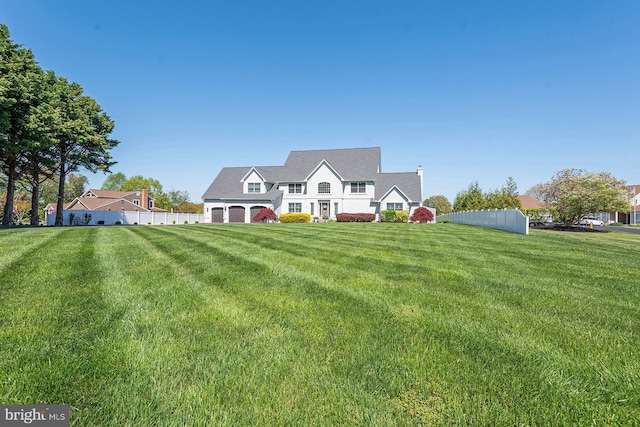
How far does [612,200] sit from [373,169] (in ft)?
63.6

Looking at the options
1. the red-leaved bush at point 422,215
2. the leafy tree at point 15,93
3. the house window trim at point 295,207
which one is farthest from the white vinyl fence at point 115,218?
the red-leaved bush at point 422,215

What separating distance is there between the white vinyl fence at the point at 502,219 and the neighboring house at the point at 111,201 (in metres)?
52.2

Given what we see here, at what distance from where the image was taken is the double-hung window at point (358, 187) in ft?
107

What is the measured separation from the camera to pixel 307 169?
1366 inches

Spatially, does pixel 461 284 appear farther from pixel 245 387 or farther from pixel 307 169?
pixel 307 169

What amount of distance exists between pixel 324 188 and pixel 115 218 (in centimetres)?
2258

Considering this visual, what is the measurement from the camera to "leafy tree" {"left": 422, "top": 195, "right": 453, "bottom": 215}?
70938 millimetres

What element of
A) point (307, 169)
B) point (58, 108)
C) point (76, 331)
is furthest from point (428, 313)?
point (307, 169)

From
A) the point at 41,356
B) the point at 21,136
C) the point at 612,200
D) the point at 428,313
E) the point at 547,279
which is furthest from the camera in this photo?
the point at 612,200

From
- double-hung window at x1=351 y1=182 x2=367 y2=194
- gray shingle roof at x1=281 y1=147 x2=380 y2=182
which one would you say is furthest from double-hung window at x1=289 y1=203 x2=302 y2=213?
double-hung window at x1=351 y1=182 x2=367 y2=194

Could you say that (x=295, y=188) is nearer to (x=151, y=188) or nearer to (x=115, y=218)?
(x=115, y=218)

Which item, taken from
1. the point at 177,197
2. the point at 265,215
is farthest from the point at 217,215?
the point at 177,197

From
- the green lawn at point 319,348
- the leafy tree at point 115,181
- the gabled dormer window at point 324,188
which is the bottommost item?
the green lawn at point 319,348

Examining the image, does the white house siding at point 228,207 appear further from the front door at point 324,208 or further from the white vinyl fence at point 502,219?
the white vinyl fence at point 502,219
